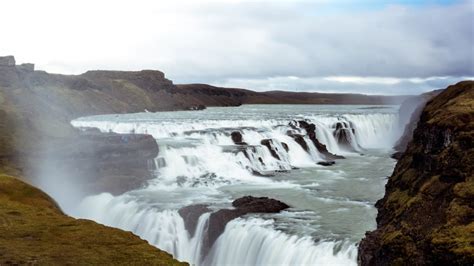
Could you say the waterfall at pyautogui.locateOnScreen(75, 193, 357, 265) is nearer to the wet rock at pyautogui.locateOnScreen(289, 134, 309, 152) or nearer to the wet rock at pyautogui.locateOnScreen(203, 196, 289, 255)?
the wet rock at pyautogui.locateOnScreen(203, 196, 289, 255)

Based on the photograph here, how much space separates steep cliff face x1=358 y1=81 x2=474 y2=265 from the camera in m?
12.5

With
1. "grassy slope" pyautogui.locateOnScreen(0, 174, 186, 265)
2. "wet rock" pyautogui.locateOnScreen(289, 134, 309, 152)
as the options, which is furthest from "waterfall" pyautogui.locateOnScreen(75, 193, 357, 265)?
"wet rock" pyautogui.locateOnScreen(289, 134, 309, 152)

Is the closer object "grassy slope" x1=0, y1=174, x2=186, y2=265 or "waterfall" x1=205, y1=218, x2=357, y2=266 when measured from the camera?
"grassy slope" x1=0, y1=174, x2=186, y2=265

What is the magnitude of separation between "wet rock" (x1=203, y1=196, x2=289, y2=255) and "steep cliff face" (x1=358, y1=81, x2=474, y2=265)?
601cm

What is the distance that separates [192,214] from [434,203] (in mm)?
11930

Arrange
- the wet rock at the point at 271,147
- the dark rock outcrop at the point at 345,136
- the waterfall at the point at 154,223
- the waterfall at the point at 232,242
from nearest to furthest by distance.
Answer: the waterfall at the point at 232,242, the waterfall at the point at 154,223, the wet rock at the point at 271,147, the dark rock outcrop at the point at 345,136

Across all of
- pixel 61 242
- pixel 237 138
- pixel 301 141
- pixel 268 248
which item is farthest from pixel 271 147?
pixel 61 242

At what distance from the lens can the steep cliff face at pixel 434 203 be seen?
12.5 metres

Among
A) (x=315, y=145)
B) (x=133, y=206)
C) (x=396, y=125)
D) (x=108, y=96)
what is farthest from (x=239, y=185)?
(x=108, y=96)

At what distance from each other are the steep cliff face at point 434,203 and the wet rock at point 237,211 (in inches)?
237

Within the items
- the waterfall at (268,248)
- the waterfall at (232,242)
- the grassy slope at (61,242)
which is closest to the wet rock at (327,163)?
the waterfall at (232,242)

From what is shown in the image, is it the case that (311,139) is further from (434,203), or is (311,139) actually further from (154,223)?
(434,203)

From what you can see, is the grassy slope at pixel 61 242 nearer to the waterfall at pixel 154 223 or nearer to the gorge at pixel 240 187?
the gorge at pixel 240 187

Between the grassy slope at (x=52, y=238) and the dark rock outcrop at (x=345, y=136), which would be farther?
the dark rock outcrop at (x=345, y=136)
